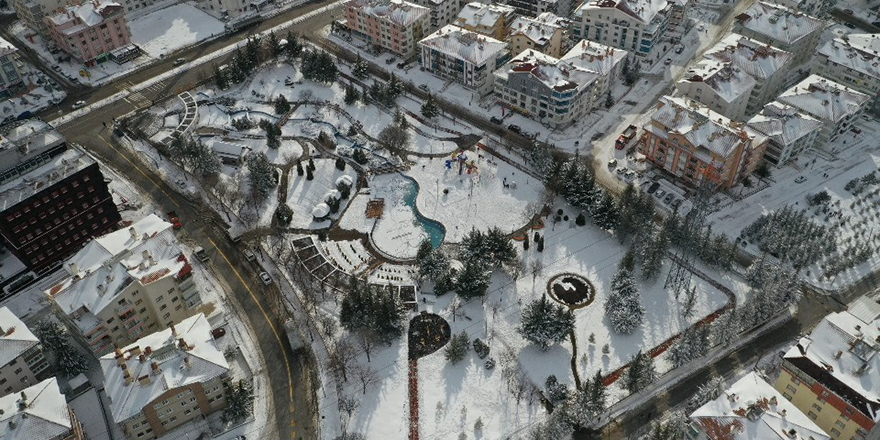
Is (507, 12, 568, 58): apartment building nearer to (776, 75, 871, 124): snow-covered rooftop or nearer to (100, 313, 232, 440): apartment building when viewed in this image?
(776, 75, 871, 124): snow-covered rooftop

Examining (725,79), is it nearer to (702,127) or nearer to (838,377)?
(702,127)

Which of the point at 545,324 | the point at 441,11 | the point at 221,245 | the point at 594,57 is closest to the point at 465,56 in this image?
the point at 441,11

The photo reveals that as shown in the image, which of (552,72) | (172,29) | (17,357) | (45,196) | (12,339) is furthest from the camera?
(172,29)

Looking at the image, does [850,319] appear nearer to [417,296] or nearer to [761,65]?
[417,296]

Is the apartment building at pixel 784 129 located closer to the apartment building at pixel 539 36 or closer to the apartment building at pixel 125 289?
the apartment building at pixel 539 36

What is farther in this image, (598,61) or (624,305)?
(598,61)

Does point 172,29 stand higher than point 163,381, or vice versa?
point 172,29

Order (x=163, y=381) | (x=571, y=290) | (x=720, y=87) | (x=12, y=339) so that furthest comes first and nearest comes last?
(x=720, y=87) < (x=571, y=290) < (x=12, y=339) < (x=163, y=381)

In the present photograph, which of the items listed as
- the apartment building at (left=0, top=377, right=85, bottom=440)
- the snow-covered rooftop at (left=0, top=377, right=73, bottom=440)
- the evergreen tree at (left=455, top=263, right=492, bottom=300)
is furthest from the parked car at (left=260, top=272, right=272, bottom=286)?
the snow-covered rooftop at (left=0, top=377, right=73, bottom=440)
